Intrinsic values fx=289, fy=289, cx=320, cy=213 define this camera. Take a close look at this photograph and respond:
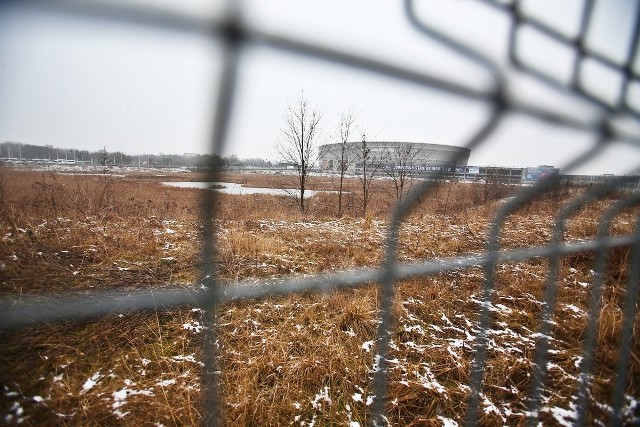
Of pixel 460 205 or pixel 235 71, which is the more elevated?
pixel 235 71

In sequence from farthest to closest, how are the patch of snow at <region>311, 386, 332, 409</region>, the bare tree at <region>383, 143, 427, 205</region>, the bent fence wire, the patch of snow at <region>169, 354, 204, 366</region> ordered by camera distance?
the patch of snow at <region>169, 354, 204, 366</region>
the patch of snow at <region>311, 386, 332, 409</region>
the bare tree at <region>383, 143, 427, 205</region>
the bent fence wire

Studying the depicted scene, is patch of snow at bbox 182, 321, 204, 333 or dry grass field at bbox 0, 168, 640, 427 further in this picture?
patch of snow at bbox 182, 321, 204, 333

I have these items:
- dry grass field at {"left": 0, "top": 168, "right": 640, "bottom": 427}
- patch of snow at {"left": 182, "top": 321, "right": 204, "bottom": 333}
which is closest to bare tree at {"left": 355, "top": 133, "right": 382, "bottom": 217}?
dry grass field at {"left": 0, "top": 168, "right": 640, "bottom": 427}

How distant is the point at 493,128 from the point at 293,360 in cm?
189

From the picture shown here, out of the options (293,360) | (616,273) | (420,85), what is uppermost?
(420,85)

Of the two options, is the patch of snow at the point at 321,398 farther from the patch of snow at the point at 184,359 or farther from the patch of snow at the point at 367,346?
the patch of snow at the point at 184,359

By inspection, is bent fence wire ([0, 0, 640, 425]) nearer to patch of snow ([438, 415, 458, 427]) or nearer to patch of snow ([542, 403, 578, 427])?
patch of snow ([542, 403, 578, 427])

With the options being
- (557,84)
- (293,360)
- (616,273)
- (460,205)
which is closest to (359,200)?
(460,205)

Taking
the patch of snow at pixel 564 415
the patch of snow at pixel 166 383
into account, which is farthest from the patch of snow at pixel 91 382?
the patch of snow at pixel 564 415

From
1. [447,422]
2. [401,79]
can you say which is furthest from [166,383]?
[401,79]

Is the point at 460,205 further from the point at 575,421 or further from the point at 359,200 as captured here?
the point at 575,421

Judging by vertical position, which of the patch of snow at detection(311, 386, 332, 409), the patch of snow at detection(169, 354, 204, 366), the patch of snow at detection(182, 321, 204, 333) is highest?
the patch of snow at detection(182, 321, 204, 333)

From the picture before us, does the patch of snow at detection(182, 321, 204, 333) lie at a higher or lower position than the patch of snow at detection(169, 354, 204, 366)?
higher

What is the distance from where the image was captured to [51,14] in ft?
1.11
